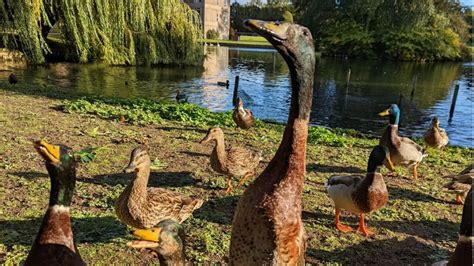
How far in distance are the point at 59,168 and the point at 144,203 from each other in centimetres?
138

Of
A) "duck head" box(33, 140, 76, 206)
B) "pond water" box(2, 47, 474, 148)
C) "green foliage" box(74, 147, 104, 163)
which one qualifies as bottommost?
"pond water" box(2, 47, 474, 148)

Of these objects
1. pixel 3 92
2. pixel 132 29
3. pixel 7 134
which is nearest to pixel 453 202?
pixel 7 134

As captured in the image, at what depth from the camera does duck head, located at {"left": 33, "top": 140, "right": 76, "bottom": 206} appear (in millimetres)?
2713

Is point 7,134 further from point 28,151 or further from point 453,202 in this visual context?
point 453,202

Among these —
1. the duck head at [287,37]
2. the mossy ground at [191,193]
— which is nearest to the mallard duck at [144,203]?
the mossy ground at [191,193]

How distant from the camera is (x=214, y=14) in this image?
65062 millimetres

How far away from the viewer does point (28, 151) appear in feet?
20.6

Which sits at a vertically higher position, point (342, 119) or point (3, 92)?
point (3, 92)

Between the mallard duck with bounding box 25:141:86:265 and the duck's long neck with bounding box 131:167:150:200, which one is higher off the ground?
the mallard duck with bounding box 25:141:86:265

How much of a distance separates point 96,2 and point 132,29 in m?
3.91

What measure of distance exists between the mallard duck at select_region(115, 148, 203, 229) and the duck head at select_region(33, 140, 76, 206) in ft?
3.62

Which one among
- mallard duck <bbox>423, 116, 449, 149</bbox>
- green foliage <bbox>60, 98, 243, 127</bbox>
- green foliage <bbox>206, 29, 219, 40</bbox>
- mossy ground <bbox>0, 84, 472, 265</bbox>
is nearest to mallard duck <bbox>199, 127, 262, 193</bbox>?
mossy ground <bbox>0, 84, 472, 265</bbox>

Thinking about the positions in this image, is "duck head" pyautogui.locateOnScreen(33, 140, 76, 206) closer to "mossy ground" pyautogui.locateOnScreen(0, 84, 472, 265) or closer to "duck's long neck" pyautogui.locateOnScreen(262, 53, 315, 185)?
"mossy ground" pyautogui.locateOnScreen(0, 84, 472, 265)

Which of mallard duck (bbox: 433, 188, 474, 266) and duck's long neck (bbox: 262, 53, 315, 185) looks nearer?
duck's long neck (bbox: 262, 53, 315, 185)
